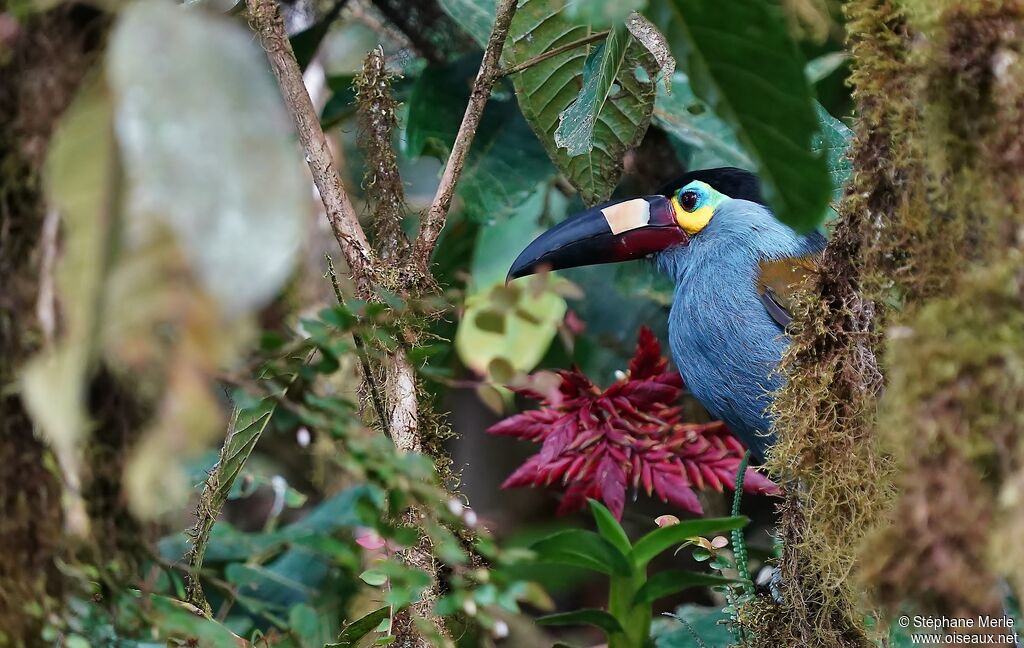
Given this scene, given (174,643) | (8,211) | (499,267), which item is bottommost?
(499,267)

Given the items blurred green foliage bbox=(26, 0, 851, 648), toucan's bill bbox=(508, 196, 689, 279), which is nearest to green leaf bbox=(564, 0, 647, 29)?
blurred green foliage bbox=(26, 0, 851, 648)

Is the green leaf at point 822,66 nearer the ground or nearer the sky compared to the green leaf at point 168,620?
nearer the ground

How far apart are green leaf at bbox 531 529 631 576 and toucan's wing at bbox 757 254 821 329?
790 millimetres

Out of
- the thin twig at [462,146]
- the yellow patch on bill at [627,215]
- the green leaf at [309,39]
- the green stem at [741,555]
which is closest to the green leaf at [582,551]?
the green stem at [741,555]

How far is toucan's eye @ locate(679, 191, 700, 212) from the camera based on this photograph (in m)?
2.31

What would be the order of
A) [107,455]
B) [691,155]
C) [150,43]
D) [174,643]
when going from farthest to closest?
[691,155] → [174,643] → [107,455] → [150,43]

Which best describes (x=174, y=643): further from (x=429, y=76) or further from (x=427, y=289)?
(x=429, y=76)

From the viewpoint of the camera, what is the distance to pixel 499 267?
259 centimetres

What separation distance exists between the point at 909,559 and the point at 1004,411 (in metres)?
0.14

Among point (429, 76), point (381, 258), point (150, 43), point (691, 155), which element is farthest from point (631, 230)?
point (150, 43)

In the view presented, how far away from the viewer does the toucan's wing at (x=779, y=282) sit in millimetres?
2062

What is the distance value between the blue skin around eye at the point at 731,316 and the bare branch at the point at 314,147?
2.98ft

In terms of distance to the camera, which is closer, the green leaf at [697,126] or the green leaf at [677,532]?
the green leaf at [677,532]
